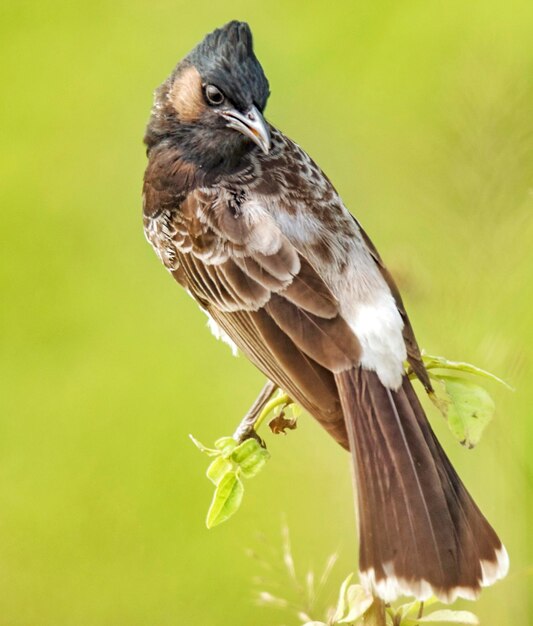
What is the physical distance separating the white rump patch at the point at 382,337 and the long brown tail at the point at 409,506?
0.12 ft

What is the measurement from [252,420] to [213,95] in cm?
151

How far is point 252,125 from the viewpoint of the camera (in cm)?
434

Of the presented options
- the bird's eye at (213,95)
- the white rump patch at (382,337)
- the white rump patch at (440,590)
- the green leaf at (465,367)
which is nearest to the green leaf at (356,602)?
the white rump patch at (440,590)

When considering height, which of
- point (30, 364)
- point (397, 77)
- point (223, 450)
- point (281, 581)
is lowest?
point (281, 581)

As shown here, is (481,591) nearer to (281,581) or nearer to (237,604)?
(281,581)

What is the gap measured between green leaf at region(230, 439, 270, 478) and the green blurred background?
1.13 m

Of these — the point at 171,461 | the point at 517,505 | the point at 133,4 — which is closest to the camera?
the point at 517,505

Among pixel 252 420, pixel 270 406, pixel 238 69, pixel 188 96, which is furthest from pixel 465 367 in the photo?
pixel 188 96

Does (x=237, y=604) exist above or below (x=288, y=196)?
below

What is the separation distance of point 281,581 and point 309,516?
238cm

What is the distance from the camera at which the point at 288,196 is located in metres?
4.52

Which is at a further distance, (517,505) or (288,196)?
(288,196)

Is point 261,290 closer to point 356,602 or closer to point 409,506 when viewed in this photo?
point 409,506

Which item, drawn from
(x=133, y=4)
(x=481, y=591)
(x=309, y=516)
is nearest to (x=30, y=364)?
(x=309, y=516)
